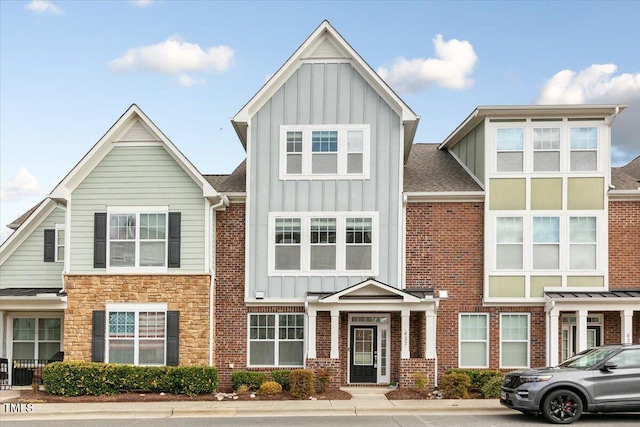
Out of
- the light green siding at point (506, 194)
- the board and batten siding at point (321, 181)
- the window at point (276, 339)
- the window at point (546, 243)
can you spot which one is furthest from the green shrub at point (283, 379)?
the window at point (546, 243)

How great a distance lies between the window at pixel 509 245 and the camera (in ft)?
75.8

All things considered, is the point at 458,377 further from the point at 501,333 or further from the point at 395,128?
the point at 395,128

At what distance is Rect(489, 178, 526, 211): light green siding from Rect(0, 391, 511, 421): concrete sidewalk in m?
6.08

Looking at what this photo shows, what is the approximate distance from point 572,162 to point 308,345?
971cm

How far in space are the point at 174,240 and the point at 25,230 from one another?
5.95 metres

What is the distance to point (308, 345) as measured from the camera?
22.6 meters

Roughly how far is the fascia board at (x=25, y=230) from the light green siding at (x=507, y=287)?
14.4 metres

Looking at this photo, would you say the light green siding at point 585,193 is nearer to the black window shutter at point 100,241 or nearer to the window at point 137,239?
the window at point 137,239

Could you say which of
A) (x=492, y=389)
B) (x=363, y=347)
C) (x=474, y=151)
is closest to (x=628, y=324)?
(x=492, y=389)

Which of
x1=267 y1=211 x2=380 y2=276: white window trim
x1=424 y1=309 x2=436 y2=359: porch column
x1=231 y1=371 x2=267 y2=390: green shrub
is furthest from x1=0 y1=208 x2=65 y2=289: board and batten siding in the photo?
x1=424 y1=309 x2=436 y2=359: porch column

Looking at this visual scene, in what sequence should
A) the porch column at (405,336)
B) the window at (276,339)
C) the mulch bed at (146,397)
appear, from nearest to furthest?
the mulch bed at (146,397) → the porch column at (405,336) → the window at (276,339)

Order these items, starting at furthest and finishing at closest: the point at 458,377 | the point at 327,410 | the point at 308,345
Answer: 1. the point at 308,345
2. the point at 458,377
3. the point at 327,410

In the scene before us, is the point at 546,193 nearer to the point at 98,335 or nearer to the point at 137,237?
the point at 137,237

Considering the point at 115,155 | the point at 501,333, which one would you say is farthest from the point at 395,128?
the point at 115,155
